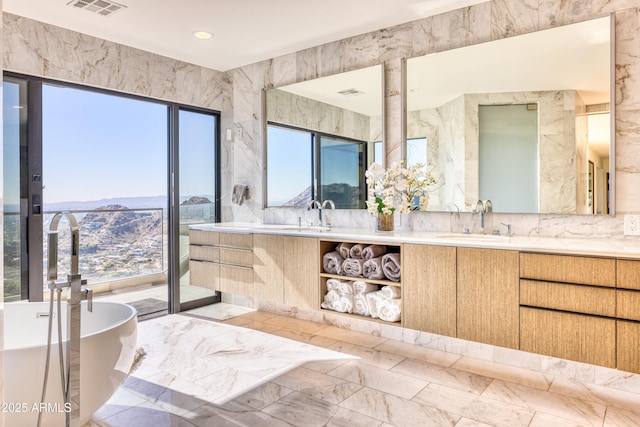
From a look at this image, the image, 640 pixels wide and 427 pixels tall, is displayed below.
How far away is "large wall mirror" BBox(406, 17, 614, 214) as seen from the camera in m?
2.73

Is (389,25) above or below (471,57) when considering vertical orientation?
above

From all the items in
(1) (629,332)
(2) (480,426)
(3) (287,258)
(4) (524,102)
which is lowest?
(2) (480,426)

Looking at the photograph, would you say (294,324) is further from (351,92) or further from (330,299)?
(351,92)

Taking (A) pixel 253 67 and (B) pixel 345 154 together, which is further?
(A) pixel 253 67

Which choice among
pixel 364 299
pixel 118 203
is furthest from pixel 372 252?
pixel 118 203

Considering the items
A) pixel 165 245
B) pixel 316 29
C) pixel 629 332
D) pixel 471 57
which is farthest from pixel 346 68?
pixel 629 332

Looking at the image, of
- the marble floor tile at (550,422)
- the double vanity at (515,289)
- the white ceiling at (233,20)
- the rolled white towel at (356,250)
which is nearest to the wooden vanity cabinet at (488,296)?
the double vanity at (515,289)

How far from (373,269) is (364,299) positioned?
0.24m

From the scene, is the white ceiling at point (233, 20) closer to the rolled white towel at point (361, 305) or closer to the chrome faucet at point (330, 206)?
the chrome faucet at point (330, 206)

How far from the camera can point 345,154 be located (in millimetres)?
3869

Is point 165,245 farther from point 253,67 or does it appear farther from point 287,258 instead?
point 253,67

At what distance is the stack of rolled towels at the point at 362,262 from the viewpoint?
3.08 m

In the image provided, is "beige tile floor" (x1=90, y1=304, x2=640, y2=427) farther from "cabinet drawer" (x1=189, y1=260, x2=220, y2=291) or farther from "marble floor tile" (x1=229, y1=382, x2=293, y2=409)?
"cabinet drawer" (x1=189, y1=260, x2=220, y2=291)

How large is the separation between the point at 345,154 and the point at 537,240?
178 centimetres
